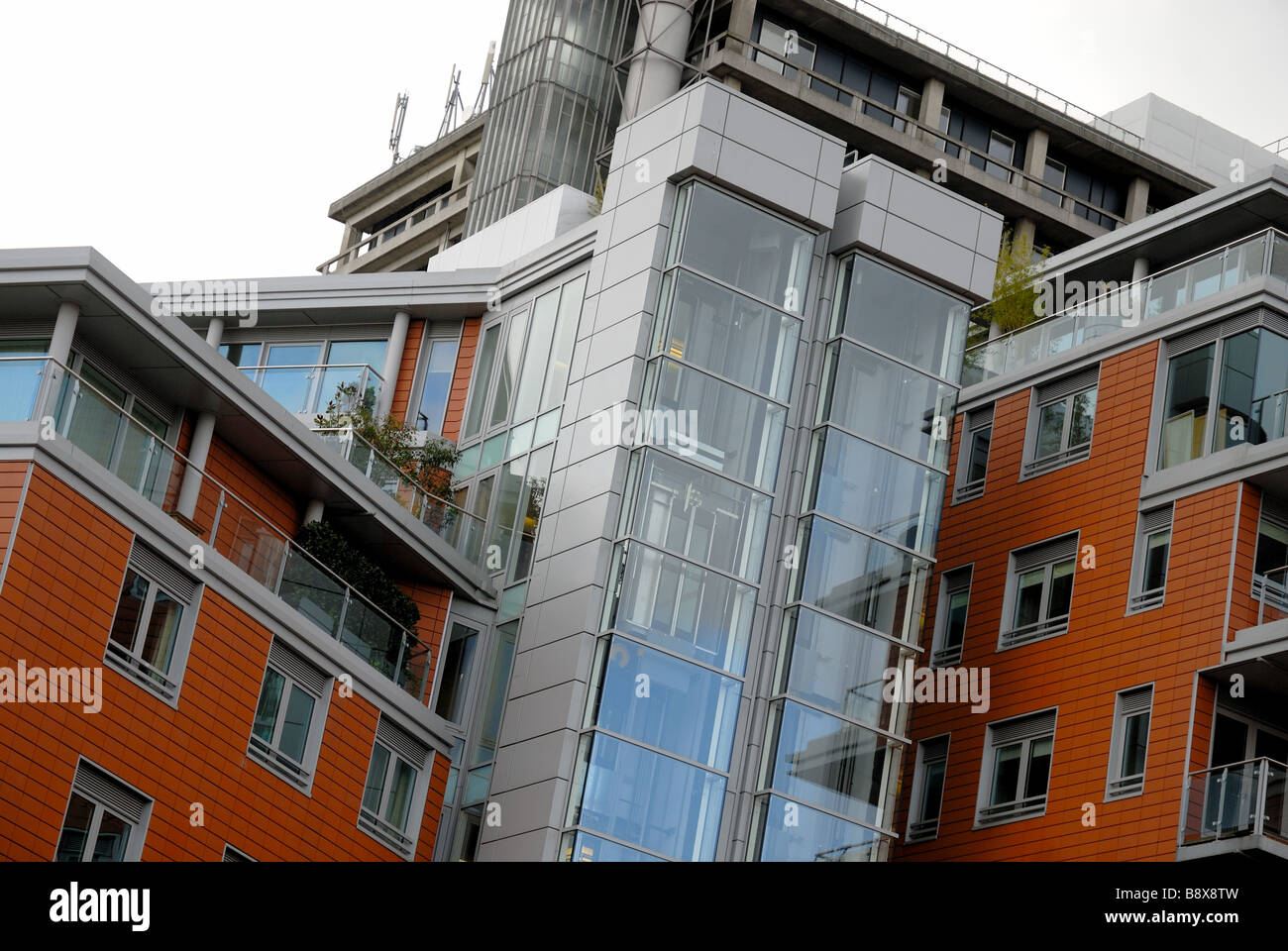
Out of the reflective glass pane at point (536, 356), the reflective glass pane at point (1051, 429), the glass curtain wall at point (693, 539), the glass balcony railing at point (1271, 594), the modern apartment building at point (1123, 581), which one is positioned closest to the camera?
the glass curtain wall at point (693, 539)

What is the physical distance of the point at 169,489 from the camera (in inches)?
997

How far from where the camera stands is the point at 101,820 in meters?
23.4

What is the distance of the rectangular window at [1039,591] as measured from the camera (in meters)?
33.9

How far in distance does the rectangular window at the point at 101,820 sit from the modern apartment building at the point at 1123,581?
14766mm

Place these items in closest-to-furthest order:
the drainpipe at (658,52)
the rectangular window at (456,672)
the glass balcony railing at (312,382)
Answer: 1. the rectangular window at (456,672)
2. the glass balcony railing at (312,382)
3. the drainpipe at (658,52)

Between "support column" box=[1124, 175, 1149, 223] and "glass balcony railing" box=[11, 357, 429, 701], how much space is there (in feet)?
134

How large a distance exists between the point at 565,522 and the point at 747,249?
5.37m

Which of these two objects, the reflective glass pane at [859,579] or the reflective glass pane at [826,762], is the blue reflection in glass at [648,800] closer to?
the reflective glass pane at [826,762]

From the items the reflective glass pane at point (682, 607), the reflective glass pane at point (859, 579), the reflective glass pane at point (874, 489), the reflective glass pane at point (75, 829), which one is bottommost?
the reflective glass pane at point (75, 829)

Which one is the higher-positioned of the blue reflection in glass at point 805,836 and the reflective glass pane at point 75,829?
the blue reflection in glass at point 805,836

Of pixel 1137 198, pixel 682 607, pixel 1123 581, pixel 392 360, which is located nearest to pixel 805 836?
pixel 682 607

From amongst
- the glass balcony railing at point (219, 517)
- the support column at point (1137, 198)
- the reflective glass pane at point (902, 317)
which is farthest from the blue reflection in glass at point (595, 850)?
the support column at point (1137, 198)

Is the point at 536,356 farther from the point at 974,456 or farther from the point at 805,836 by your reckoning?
the point at 805,836
